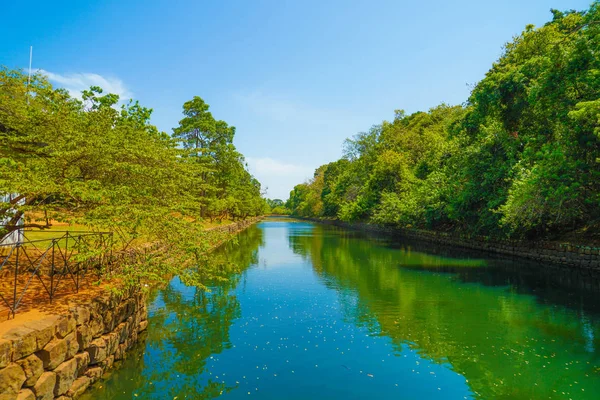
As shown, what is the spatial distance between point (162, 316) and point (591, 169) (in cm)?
2072

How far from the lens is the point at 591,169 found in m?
17.7

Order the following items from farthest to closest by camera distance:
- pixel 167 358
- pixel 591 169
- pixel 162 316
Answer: pixel 591 169, pixel 162 316, pixel 167 358

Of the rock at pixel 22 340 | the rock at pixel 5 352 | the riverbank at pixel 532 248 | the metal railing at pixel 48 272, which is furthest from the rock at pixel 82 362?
the riverbank at pixel 532 248

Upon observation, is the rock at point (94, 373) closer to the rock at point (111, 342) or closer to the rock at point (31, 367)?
the rock at point (111, 342)

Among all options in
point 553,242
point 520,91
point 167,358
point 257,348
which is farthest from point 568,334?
point 520,91

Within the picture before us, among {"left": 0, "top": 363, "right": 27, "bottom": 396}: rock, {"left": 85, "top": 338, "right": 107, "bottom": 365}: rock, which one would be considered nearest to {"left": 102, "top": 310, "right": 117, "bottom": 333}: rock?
{"left": 85, "top": 338, "right": 107, "bottom": 365}: rock

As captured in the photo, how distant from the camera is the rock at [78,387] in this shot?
771 cm

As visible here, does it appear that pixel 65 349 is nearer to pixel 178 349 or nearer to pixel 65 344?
pixel 65 344

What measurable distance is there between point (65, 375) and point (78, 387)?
712 millimetres

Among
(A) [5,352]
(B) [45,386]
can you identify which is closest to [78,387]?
(B) [45,386]

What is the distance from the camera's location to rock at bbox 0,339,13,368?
5.97 m

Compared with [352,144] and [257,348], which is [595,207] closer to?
[257,348]

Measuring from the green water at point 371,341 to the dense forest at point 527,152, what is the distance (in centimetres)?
497

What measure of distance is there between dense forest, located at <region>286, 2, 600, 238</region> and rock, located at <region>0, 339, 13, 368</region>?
1943 cm
